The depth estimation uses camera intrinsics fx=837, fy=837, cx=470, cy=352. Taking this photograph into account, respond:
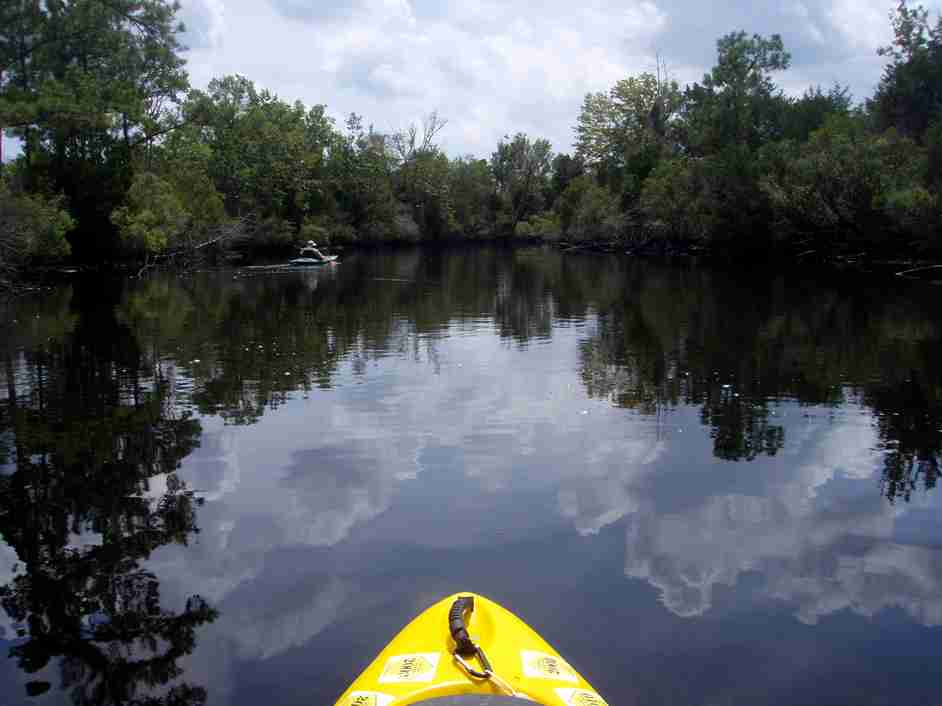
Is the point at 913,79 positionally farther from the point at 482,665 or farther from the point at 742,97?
the point at 482,665

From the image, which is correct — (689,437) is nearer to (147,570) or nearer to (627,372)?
(627,372)

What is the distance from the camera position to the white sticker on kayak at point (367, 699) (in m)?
4.77

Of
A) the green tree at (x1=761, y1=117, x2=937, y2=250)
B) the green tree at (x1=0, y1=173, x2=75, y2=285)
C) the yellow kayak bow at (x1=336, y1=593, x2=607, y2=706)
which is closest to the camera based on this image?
the yellow kayak bow at (x1=336, y1=593, x2=607, y2=706)

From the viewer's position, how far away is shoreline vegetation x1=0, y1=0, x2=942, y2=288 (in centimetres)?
4091

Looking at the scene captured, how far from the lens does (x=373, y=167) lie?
84750 mm

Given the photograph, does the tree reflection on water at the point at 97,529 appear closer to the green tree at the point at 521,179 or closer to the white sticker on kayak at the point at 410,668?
the white sticker on kayak at the point at 410,668

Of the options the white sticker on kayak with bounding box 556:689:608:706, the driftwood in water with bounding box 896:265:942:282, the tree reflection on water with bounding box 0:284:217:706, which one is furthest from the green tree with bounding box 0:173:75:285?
the driftwood in water with bounding box 896:265:942:282

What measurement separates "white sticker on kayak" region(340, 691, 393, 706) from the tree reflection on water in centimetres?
150

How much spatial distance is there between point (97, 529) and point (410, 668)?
506cm

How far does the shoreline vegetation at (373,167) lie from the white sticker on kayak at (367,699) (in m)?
34.2

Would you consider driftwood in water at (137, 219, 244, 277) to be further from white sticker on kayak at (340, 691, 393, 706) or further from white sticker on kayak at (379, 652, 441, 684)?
white sticker on kayak at (340, 691, 393, 706)

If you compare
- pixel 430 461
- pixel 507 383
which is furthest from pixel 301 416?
pixel 507 383

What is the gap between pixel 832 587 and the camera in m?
7.38

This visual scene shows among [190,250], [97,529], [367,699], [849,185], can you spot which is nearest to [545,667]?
[367,699]
